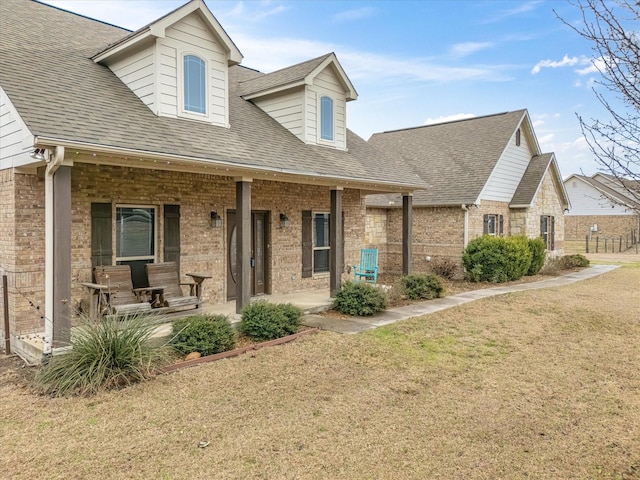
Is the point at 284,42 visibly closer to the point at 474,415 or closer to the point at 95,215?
the point at 95,215

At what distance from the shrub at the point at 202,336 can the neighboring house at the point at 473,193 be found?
1168 centimetres

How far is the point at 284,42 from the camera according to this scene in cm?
1683

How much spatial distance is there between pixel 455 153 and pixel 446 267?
5772 millimetres

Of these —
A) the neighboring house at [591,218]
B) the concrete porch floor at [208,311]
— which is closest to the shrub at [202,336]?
the concrete porch floor at [208,311]

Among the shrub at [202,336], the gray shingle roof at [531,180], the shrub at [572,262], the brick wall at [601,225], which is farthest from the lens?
the brick wall at [601,225]

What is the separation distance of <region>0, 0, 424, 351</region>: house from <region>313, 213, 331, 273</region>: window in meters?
0.05

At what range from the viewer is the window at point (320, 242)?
42.1 feet

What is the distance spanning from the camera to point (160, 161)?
7.38 meters

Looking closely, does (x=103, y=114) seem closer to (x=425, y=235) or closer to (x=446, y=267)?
(x=446, y=267)

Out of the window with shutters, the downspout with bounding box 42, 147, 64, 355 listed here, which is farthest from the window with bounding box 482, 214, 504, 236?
the downspout with bounding box 42, 147, 64, 355

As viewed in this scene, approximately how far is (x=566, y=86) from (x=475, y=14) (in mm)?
7621

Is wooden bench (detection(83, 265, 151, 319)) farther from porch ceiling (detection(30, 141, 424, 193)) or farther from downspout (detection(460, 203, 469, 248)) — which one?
downspout (detection(460, 203, 469, 248))

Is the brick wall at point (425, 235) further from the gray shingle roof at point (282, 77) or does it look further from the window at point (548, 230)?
the gray shingle roof at point (282, 77)

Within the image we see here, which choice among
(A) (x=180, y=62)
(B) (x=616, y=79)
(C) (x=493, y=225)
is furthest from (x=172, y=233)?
(C) (x=493, y=225)
